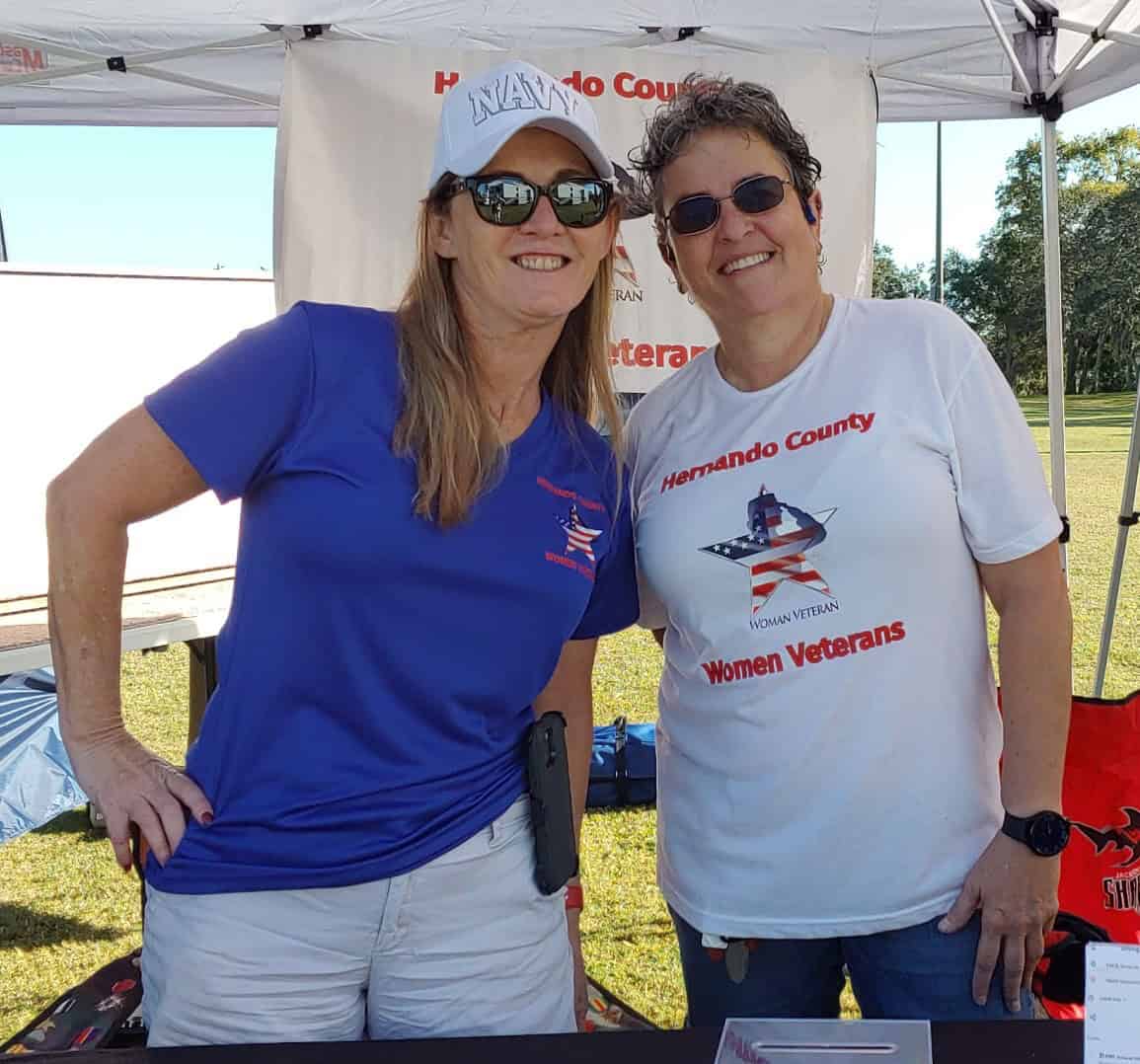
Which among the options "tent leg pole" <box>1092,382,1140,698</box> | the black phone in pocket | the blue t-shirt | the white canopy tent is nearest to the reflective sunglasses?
the blue t-shirt

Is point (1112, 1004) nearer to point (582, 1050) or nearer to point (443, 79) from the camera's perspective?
point (582, 1050)

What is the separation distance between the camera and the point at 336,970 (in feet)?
3.94

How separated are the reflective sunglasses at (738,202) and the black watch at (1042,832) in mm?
811

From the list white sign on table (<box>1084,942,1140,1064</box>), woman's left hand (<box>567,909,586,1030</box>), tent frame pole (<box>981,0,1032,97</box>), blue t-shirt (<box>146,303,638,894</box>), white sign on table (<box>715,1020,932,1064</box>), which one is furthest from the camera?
tent frame pole (<box>981,0,1032,97</box>)

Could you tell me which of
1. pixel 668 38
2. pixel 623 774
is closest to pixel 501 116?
pixel 668 38

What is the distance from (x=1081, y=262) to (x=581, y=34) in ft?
101

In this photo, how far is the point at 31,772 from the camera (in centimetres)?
398

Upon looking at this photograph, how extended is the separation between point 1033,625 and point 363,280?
2.17m

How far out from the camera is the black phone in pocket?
4.36ft

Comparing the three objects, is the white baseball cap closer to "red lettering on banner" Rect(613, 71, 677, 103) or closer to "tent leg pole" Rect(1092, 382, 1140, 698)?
"red lettering on banner" Rect(613, 71, 677, 103)

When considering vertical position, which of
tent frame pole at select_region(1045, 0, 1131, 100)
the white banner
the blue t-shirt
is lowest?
the blue t-shirt

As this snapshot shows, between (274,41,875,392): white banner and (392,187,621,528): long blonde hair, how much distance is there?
1.60 metres

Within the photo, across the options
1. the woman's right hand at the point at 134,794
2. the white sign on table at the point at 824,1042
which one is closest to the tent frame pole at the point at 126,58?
the woman's right hand at the point at 134,794

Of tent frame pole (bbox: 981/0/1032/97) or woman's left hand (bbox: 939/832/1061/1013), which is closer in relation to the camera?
woman's left hand (bbox: 939/832/1061/1013)
